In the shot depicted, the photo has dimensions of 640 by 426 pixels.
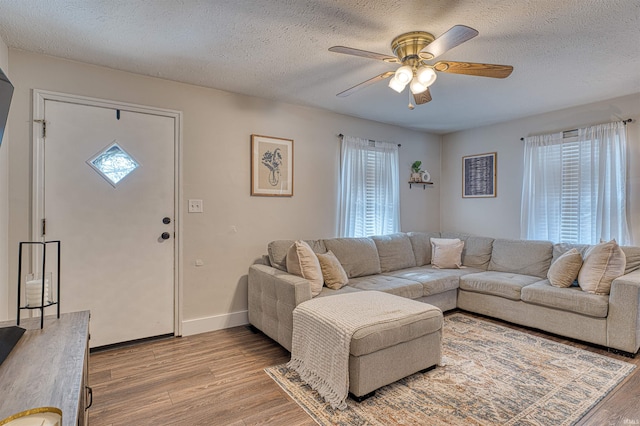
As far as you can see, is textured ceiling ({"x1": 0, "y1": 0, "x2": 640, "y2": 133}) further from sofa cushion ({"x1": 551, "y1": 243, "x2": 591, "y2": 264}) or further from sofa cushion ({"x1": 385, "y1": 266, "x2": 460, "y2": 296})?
sofa cushion ({"x1": 385, "y1": 266, "x2": 460, "y2": 296})

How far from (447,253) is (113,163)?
373 centimetres

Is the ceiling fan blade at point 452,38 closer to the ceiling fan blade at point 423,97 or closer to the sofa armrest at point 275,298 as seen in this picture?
the ceiling fan blade at point 423,97

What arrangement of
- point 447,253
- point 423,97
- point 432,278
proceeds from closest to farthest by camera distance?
point 423,97, point 432,278, point 447,253

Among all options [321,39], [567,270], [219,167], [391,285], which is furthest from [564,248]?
[219,167]

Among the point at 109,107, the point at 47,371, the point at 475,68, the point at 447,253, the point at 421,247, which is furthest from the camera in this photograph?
the point at 421,247

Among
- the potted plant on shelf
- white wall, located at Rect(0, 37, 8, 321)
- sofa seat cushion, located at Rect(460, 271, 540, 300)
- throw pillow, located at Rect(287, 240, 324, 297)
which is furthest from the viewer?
the potted plant on shelf

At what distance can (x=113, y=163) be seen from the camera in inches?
114

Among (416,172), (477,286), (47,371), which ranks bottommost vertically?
(477,286)

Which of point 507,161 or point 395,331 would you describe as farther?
point 507,161

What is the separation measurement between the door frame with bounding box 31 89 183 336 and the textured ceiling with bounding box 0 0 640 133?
31 cm

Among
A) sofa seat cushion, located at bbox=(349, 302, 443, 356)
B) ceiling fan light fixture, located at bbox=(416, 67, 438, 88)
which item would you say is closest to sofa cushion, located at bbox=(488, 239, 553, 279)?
sofa seat cushion, located at bbox=(349, 302, 443, 356)

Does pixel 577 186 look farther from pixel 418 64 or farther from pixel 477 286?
pixel 418 64

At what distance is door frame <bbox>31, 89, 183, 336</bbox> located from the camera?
8.43ft

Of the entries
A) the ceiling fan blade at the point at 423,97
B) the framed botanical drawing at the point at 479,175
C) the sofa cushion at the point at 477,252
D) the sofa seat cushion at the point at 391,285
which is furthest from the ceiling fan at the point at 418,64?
the framed botanical drawing at the point at 479,175
